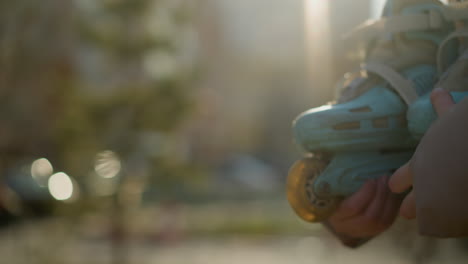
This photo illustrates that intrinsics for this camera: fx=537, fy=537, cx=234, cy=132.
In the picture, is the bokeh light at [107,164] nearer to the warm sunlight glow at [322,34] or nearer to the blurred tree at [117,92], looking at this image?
the blurred tree at [117,92]

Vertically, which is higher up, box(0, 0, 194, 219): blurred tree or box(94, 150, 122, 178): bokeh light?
box(0, 0, 194, 219): blurred tree

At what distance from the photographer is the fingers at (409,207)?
113 centimetres

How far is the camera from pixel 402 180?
44.8 inches

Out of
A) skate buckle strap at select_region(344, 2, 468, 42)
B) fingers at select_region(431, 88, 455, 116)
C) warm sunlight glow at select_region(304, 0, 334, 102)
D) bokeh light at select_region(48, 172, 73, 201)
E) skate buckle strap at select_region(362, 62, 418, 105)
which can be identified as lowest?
fingers at select_region(431, 88, 455, 116)

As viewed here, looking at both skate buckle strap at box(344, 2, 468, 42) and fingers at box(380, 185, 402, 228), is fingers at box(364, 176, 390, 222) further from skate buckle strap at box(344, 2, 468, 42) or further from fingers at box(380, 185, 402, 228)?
skate buckle strap at box(344, 2, 468, 42)

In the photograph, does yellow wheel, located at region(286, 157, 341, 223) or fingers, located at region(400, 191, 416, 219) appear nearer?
Result: fingers, located at region(400, 191, 416, 219)

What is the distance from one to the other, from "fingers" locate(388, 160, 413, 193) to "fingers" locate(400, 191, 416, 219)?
0.02m

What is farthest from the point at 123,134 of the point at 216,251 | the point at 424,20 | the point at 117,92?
the point at 424,20

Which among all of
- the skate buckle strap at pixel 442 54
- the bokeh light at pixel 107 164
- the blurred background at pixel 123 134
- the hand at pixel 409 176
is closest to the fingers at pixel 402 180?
the hand at pixel 409 176

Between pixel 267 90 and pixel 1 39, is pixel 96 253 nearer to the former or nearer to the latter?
pixel 1 39

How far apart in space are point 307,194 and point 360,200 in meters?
0.12

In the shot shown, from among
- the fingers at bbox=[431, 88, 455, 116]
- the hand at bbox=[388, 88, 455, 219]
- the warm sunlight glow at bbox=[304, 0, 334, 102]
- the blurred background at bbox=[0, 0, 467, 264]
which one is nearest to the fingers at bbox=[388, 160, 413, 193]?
the hand at bbox=[388, 88, 455, 219]

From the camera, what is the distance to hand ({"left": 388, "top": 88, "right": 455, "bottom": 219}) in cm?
106

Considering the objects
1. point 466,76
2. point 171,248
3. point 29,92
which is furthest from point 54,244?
point 466,76
